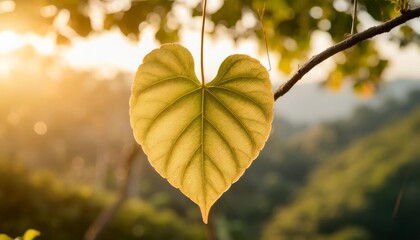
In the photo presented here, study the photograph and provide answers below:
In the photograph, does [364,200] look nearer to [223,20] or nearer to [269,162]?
[269,162]

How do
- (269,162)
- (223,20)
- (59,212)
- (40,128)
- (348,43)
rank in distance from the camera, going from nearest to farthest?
1. (348,43)
2. (223,20)
3. (59,212)
4. (40,128)
5. (269,162)

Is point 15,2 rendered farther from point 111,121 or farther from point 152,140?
point 111,121

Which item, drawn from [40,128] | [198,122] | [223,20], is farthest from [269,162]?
[198,122]

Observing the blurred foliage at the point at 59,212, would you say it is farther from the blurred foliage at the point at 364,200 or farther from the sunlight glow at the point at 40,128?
the sunlight glow at the point at 40,128

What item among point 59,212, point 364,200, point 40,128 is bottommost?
point 364,200

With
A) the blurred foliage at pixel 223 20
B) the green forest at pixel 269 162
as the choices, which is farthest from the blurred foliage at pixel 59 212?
the blurred foliage at pixel 223 20

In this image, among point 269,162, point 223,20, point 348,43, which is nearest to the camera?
point 348,43

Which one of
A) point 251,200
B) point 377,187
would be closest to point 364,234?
point 377,187
